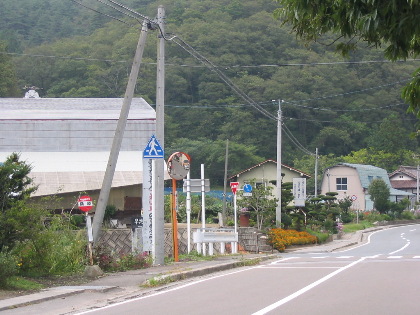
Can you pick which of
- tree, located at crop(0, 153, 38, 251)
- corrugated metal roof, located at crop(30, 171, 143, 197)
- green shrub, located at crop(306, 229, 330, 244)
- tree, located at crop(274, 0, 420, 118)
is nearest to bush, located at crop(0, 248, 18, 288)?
tree, located at crop(0, 153, 38, 251)

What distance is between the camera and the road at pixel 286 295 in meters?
11.9

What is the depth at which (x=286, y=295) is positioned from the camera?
1383cm

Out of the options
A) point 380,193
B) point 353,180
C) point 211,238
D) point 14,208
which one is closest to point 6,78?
point 353,180

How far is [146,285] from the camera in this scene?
16.0 m

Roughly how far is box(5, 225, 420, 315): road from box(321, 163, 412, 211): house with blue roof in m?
61.0

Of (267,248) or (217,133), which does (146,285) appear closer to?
(267,248)

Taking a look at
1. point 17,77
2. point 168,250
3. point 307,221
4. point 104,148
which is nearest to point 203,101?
point 17,77

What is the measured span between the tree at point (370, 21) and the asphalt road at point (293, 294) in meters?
4.50

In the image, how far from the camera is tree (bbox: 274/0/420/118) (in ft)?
25.2

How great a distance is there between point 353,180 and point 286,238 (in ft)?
148

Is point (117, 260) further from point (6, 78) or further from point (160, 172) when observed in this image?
point (6, 78)

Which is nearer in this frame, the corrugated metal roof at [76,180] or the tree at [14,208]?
the tree at [14,208]

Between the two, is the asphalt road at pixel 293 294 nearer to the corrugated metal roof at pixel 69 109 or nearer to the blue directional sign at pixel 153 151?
the blue directional sign at pixel 153 151

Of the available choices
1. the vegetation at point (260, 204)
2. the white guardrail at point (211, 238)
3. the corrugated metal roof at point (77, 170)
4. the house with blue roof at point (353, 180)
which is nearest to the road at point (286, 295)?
the white guardrail at point (211, 238)
